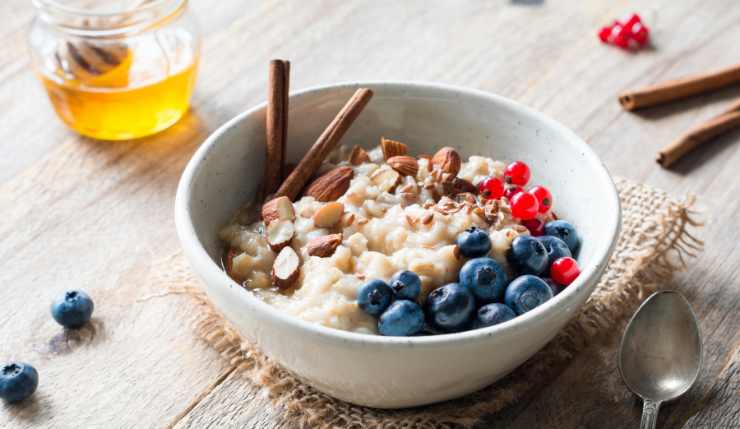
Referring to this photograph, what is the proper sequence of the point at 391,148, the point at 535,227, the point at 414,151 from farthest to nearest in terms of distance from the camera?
1. the point at 414,151
2. the point at 391,148
3. the point at 535,227

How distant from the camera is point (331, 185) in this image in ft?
5.83

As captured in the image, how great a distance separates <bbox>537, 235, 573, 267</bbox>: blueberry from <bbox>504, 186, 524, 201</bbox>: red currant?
0.12 m

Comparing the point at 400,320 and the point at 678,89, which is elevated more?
the point at 400,320

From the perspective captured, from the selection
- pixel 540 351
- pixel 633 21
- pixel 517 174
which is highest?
pixel 517 174

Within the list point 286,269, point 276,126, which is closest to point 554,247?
point 286,269

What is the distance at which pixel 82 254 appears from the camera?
1.97 meters

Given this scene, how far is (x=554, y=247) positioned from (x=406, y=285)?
1.09 ft

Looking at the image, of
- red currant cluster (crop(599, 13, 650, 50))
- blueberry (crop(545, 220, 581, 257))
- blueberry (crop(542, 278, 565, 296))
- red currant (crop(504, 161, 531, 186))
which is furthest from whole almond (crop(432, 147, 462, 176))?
red currant cluster (crop(599, 13, 650, 50))

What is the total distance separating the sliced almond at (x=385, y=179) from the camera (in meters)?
1.77

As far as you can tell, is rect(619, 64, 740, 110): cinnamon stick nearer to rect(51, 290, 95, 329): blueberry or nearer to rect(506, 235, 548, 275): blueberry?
rect(506, 235, 548, 275): blueberry

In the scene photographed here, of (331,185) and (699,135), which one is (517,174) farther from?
(699,135)

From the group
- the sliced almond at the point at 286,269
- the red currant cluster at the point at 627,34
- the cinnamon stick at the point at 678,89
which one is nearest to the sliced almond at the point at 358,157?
the sliced almond at the point at 286,269

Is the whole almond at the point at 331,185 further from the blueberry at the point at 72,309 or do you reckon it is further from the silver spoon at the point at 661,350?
the silver spoon at the point at 661,350

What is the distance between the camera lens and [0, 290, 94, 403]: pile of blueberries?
159cm
